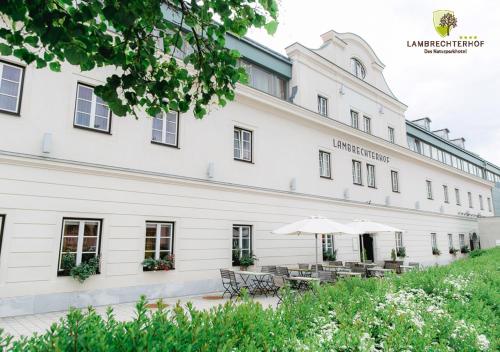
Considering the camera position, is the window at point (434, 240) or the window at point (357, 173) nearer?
the window at point (357, 173)

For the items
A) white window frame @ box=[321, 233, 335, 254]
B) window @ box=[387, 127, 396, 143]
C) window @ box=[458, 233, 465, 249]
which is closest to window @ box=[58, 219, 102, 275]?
white window frame @ box=[321, 233, 335, 254]

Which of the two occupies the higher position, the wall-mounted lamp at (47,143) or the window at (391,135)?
the window at (391,135)

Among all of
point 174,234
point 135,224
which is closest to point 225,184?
point 174,234

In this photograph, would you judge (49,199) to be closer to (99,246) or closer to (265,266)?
(99,246)

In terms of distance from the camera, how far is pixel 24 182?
821cm

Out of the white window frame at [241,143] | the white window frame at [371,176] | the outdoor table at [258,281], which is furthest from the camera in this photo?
the white window frame at [371,176]

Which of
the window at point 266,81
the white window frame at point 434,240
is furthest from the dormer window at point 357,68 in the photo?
the white window frame at point 434,240

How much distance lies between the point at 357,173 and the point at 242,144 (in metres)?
7.77

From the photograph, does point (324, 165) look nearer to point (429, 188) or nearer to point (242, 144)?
point (242, 144)

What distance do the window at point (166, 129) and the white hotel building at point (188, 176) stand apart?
0.04 meters

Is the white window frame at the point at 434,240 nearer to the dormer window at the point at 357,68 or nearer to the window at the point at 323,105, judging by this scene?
the dormer window at the point at 357,68

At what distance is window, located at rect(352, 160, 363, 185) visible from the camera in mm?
17834

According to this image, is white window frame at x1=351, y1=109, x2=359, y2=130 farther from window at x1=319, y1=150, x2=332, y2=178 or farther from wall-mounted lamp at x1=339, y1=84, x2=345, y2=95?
window at x1=319, y1=150, x2=332, y2=178

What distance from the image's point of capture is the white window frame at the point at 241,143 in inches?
507
